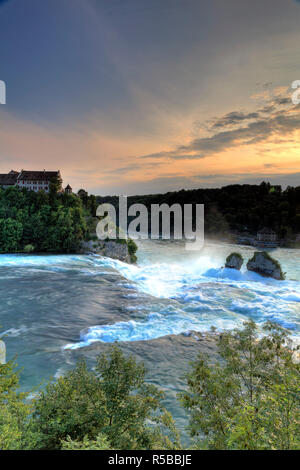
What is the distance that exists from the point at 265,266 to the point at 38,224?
44233 millimetres

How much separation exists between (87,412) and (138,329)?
11.9m

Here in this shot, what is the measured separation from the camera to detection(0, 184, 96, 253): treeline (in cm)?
4841

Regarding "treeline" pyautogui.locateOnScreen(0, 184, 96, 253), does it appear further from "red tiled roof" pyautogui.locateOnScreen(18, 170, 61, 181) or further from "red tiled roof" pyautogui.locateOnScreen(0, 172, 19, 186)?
"red tiled roof" pyautogui.locateOnScreen(0, 172, 19, 186)

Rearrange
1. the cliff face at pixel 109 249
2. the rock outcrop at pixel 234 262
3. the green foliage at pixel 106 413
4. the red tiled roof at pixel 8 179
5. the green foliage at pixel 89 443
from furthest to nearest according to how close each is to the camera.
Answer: the red tiled roof at pixel 8 179 < the cliff face at pixel 109 249 < the rock outcrop at pixel 234 262 < the green foliage at pixel 106 413 < the green foliage at pixel 89 443

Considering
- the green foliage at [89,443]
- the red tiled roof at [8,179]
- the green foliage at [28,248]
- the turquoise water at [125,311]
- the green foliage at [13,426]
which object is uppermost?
the red tiled roof at [8,179]

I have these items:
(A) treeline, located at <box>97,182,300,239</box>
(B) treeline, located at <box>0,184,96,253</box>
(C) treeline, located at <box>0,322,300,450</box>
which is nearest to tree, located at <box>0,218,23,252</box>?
(B) treeline, located at <box>0,184,96,253</box>

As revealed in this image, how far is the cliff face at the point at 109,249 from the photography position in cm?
4659

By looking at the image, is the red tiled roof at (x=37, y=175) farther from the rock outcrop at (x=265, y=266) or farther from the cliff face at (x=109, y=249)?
the rock outcrop at (x=265, y=266)

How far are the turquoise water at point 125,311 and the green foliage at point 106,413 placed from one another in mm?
4839

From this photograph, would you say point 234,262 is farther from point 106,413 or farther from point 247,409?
point 106,413

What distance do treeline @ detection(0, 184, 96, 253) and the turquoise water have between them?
11.6m

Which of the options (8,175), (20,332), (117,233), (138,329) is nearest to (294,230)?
(117,233)

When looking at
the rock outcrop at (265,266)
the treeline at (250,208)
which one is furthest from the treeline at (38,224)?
the treeline at (250,208)
